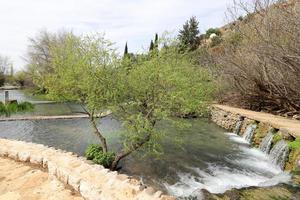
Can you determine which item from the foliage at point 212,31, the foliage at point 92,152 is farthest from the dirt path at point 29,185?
the foliage at point 212,31

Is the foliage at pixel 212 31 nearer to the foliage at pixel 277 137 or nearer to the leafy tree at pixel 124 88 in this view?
the foliage at pixel 277 137

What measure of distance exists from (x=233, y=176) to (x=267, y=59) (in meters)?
9.24

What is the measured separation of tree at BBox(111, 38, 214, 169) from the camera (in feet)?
30.9

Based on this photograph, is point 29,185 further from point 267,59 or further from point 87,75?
point 267,59

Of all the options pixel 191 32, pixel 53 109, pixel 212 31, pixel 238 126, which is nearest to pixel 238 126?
pixel 238 126

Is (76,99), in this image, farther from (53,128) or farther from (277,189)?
(277,189)

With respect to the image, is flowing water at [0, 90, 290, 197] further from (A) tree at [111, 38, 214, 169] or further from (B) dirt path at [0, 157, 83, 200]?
(B) dirt path at [0, 157, 83, 200]

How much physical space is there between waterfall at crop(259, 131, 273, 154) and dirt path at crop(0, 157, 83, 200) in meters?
9.62

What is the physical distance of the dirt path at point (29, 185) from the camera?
541 cm

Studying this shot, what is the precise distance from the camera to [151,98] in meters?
10.3

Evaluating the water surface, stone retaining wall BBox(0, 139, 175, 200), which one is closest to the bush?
the water surface

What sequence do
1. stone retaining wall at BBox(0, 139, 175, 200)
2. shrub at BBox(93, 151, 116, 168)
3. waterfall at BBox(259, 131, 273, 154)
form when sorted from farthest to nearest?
waterfall at BBox(259, 131, 273, 154) → shrub at BBox(93, 151, 116, 168) → stone retaining wall at BBox(0, 139, 175, 200)

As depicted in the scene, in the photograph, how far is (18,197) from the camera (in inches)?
211

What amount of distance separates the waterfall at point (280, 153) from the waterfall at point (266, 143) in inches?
19.8
